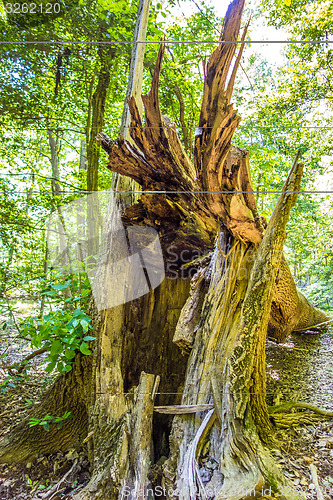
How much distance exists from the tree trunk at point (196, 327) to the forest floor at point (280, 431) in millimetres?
100

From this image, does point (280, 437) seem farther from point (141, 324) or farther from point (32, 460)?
point (32, 460)

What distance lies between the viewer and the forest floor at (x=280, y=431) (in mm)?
929

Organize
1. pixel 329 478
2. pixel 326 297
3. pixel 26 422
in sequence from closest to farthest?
pixel 329 478 → pixel 26 422 → pixel 326 297

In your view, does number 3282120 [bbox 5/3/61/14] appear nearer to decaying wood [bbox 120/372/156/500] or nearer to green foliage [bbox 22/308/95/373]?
green foliage [bbox 22/308/95/373]

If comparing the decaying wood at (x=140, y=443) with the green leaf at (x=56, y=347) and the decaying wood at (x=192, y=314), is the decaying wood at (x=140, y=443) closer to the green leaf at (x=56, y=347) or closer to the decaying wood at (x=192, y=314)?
the decaying wood at (x=192, y=314)

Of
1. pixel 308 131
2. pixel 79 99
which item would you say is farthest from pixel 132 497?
pixel 79 99

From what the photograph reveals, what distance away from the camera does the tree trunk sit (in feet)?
3.07

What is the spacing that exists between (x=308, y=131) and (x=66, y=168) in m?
3.48

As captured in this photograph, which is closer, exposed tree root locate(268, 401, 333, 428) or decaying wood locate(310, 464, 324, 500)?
decaying wood locate(310, 464, 324, 500)

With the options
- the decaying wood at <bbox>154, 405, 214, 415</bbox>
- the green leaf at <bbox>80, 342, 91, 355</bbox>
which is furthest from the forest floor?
the green leaf at <bbox>80, 342, 91, 355</bbox>

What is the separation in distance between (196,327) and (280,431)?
0.58 m

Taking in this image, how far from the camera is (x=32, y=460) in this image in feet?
4.46

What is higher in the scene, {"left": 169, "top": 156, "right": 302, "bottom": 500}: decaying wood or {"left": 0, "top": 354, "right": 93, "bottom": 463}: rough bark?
{"left": 169, "top": 156, "right": 302, "bottom": 500}: decaying wood

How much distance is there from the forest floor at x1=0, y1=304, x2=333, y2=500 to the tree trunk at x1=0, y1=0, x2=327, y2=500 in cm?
10
